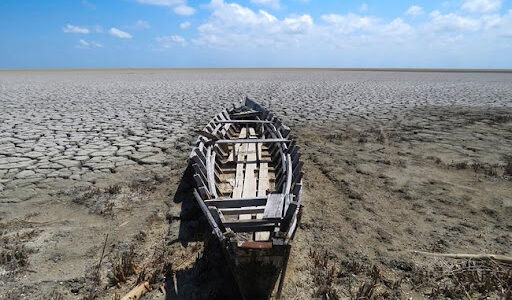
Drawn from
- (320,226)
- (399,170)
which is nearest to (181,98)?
(399,170)

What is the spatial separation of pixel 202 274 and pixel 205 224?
1138mm

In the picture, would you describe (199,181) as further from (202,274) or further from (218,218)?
(202,274)

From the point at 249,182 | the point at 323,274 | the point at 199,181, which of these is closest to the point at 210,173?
the point at 249,182

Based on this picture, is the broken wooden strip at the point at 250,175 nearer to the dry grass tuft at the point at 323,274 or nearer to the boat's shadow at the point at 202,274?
the boat's shadow at the point at 202,274

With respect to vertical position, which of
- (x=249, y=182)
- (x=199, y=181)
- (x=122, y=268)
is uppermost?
(x=199, y=181)

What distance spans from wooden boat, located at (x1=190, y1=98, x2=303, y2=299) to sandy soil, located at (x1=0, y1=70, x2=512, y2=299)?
50 cm

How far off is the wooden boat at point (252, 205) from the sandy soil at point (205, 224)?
50 centimetres

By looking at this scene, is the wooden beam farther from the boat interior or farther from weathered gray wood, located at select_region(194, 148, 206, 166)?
weathered gray wood, located at select_region(194, 148, 206, 166)

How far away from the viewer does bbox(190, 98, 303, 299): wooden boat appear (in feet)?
9.46

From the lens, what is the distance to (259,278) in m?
2.93

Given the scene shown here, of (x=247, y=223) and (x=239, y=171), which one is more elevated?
(x=247, y=223)

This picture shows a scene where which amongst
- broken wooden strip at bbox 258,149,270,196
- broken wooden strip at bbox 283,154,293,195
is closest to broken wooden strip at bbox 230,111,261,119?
broken wooden strip at bbox 258,149,270,196

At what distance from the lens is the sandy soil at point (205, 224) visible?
3.45 meters

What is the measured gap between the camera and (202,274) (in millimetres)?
3545
